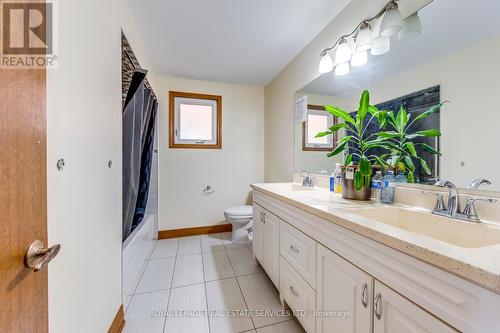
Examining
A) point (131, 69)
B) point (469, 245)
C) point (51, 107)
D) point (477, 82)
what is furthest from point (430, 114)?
point (131, 69)

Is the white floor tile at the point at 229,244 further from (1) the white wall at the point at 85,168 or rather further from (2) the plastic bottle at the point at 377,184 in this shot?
(2) the plastic bottle at the point at 377,184

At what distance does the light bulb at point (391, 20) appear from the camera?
3.98ft

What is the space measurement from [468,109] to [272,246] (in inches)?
54.8

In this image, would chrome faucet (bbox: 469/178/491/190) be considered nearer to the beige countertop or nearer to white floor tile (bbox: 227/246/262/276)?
the beige countertop

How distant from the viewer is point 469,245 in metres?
0.81

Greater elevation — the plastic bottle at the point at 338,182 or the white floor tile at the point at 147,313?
the plastic bottle at the point at 338,182

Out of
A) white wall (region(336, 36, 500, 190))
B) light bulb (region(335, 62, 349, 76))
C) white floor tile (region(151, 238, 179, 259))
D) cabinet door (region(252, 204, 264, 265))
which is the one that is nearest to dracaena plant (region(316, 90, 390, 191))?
white wall (region(336, 36, 500, 190))

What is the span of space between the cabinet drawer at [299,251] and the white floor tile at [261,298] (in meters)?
0.41

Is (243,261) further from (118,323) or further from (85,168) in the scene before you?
(85,168)

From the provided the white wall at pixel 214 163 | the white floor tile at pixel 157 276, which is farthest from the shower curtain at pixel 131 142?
the white wall at pixel 214 163

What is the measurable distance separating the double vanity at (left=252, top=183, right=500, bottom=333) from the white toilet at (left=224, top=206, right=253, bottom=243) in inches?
43.2

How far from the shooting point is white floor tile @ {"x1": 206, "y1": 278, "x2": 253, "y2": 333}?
4.30 feet

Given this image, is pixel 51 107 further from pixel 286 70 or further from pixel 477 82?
pixel 286 70

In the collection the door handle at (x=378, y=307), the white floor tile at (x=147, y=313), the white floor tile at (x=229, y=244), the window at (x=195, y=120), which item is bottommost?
the white floor tile at (x=147, y=313)
